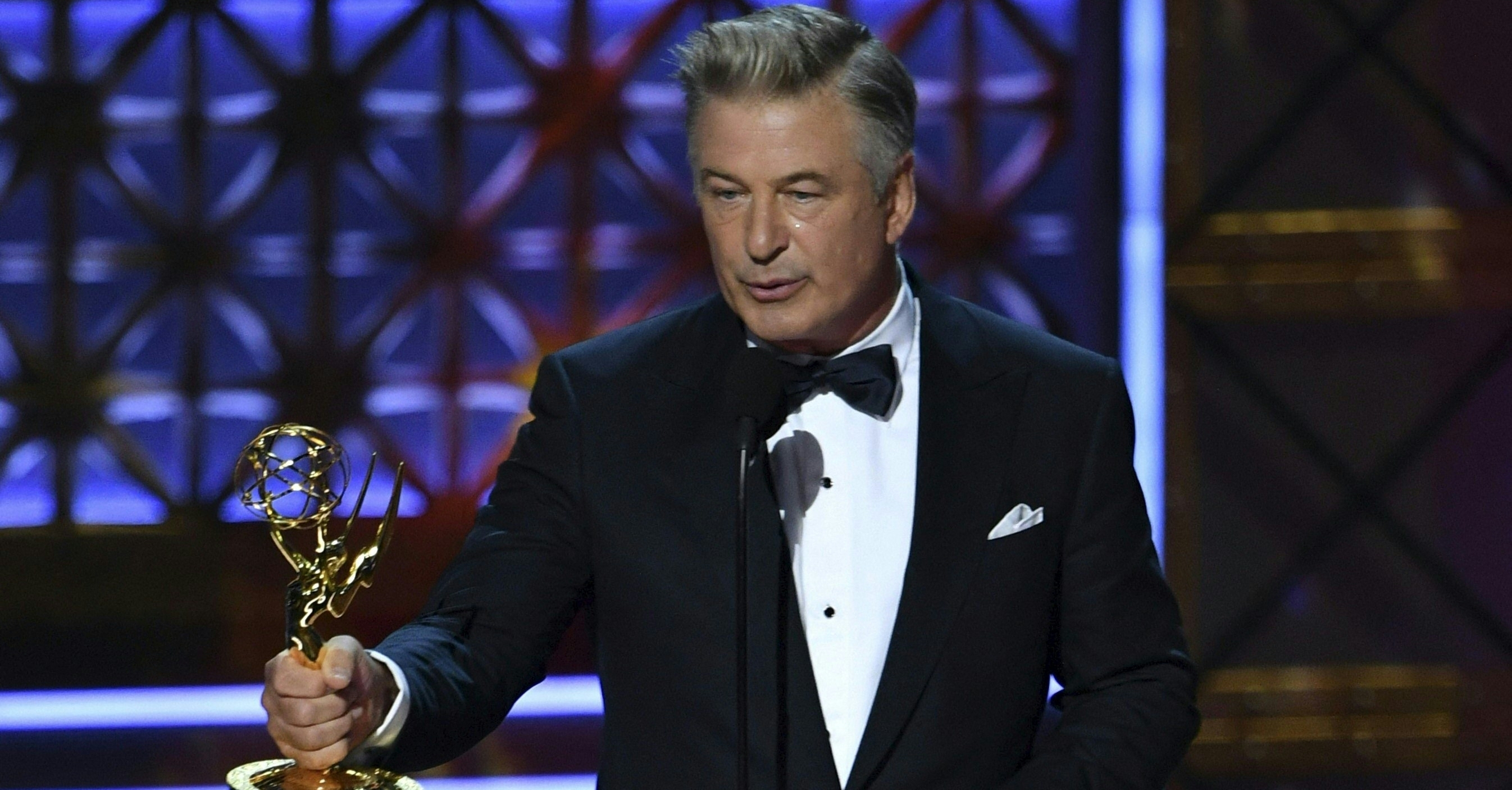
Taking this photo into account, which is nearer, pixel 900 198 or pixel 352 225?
pixel 900 198

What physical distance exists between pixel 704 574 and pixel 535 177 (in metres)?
2.76

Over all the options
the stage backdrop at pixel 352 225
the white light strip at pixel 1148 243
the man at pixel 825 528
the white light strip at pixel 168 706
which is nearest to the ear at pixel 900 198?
the man at pixel 825 528

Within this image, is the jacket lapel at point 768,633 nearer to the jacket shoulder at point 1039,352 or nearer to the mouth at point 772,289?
the mouth at point 772,289

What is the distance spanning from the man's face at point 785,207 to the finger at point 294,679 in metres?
0.49

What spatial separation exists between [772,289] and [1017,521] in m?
0.30

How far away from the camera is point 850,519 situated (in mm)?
1501

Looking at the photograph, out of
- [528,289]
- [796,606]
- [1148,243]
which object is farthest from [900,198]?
[528,289]

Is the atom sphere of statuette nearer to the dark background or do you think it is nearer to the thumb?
the thumb

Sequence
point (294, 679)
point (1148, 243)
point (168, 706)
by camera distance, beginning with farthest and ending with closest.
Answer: point (168, 706) < point (1148, 243) < point (294, 679)

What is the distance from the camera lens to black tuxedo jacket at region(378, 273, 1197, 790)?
1401 millimetres

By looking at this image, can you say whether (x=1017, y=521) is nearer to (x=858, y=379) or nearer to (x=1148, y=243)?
(x=858, y=379)

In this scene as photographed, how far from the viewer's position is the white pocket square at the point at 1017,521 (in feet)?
4.77

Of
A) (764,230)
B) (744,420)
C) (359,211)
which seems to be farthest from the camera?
(359,211)

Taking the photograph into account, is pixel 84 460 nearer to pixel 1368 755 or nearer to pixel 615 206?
pixel 615 206
